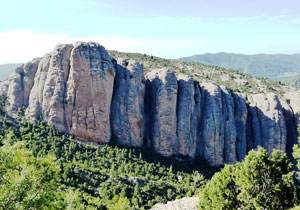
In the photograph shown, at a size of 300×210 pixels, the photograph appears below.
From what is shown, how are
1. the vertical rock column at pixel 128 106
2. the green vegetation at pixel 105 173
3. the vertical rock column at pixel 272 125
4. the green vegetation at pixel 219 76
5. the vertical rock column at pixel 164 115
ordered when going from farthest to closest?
1. the green vegetation at pixel 219 76
2. the vertical rock column at pixel 272 125
3. the vertical rock column at pixel 164 115
4. the vertical rock column at pixel 128 106
5. the green vegetation at pixel 105 173

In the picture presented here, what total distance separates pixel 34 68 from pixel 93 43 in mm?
26095

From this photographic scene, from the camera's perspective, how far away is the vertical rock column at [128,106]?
9219cm

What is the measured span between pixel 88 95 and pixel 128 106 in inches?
565

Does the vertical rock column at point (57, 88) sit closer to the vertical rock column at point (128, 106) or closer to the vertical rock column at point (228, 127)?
the vertical rock column at point (128, 106)

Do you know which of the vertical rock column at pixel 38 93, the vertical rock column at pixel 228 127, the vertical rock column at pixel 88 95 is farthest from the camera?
the vertical rock column at pixel 228 127

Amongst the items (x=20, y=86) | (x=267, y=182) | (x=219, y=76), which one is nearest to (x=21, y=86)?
(x=20, y=86)

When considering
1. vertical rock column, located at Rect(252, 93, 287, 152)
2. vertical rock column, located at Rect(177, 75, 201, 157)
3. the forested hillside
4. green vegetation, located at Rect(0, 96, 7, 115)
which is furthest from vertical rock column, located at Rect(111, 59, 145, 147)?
vertical rock column, located at Rect(252, 93, 287, 152)

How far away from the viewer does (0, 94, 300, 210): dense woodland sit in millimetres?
17203

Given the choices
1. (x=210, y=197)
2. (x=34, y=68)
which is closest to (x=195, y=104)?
(x=34, y=68)

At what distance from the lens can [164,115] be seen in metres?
96.2

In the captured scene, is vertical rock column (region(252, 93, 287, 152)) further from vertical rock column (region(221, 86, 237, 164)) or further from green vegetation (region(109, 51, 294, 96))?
green vegetation (region(109, 51, 294, 96))

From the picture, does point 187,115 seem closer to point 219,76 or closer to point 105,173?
point 105,173

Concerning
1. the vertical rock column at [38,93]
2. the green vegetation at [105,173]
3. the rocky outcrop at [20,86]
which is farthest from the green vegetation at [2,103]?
the vertical rock column at [38,93]

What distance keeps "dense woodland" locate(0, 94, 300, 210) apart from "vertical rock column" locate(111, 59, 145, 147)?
6.03m
